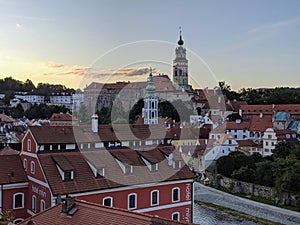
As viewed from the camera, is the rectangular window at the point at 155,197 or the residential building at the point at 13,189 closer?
the residential building at the point at 13,189

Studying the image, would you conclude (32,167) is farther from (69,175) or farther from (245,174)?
(245,174)

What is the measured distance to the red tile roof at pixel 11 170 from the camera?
19955 mm

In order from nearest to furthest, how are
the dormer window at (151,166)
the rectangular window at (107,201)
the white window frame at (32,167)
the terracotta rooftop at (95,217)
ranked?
the terracotta rooftop at (95,217)
the rectangular window at (107,201)
the white window frame at (32,167)
the dormer window at (151,166)

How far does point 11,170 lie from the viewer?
20594 millimetres

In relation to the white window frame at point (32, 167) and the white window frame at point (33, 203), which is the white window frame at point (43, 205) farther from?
the white window frame at point (32, 167)

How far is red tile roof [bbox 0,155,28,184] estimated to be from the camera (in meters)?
20.0

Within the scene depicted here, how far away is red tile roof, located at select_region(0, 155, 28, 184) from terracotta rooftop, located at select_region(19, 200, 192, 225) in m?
9.04

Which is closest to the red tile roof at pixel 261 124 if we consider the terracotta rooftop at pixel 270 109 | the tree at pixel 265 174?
the terracotta rooftop at pixel 270 109

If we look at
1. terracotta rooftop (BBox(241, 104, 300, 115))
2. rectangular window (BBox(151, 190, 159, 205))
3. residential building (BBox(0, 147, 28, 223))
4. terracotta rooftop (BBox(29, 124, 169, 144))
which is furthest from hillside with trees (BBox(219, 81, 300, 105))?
residential building (BBox(0, 147, 28, 223))

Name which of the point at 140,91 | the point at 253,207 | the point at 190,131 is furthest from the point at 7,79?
the point at 253,207

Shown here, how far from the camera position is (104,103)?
54.2 meters

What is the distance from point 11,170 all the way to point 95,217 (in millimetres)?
11458

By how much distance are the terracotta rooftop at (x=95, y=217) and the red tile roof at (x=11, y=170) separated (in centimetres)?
904

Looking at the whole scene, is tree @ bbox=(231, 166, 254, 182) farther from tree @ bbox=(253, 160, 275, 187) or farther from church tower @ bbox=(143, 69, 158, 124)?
church tower @ bbox=(143, 69, 158, 124)
